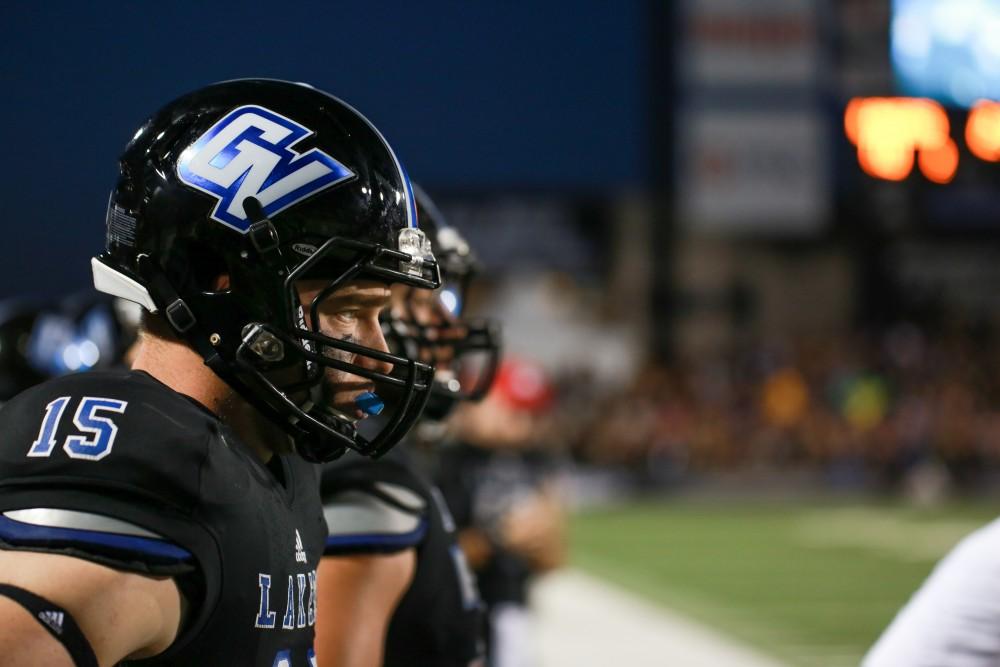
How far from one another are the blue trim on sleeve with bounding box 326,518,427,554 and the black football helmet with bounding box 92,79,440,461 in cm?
47

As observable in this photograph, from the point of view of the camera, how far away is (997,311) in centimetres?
2042

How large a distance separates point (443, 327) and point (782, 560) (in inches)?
338

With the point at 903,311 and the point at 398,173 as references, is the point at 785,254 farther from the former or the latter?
the point at 398,173

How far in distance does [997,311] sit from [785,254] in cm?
325

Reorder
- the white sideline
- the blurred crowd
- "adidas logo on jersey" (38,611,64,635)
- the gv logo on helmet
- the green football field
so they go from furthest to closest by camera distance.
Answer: the blurred crowd
the green football field
the white sideline
the gv logo on helmet
"adidas logo on jersey" (38,611,64,635)

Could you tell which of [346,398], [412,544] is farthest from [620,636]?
[346,398]

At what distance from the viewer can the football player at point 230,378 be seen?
116cm

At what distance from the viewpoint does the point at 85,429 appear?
1.17 metres

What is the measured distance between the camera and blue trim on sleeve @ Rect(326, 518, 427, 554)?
73.9 inches

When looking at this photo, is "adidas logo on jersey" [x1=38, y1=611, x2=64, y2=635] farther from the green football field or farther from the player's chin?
the green football field

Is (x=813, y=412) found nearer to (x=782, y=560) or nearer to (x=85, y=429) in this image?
(x=782, y=560)

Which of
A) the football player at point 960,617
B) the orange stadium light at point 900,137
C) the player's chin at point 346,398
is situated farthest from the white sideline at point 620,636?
the player's chin at point 346,398

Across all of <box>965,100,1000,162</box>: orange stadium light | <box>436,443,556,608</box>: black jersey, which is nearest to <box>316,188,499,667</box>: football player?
<box>436,443,556,608</box>: black jersey

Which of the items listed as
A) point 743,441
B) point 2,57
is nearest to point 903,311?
point 743,441
